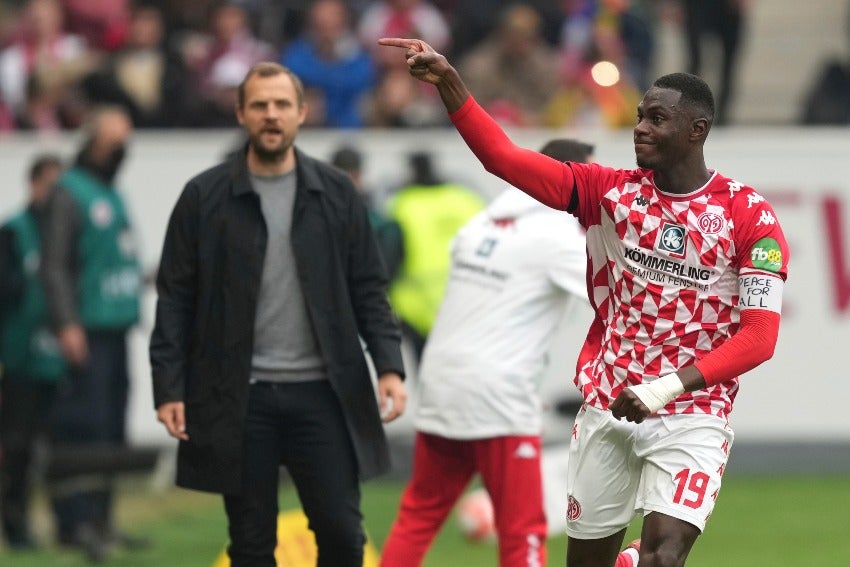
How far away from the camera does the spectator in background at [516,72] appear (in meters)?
14.7

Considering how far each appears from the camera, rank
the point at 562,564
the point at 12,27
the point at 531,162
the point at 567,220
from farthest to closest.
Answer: the point at 12,27
the point at 562,564
the point at 567,220
the point at 531,162

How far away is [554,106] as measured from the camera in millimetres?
14609

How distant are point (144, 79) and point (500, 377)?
7.78 meters

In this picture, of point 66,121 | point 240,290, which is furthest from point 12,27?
point 240,290

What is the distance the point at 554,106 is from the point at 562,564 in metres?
5.68

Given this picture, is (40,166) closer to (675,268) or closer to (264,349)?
(264,349)

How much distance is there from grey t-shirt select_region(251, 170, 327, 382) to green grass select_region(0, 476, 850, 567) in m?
3.15

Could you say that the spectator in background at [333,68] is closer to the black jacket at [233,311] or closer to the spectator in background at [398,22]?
the spectator in background at [398,22]

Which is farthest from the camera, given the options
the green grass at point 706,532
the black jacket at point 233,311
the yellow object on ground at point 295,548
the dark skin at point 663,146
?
the green grass at point 706,532

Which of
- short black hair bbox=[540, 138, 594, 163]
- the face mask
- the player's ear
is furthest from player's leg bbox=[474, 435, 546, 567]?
the face mask

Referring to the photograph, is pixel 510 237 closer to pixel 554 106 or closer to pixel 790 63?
pixel 554 106

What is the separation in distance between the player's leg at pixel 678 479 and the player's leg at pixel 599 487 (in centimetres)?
14

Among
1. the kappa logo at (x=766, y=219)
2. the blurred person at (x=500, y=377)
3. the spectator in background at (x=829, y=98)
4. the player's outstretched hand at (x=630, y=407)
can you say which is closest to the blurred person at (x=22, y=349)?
the blurred person at (x=500, y=377)

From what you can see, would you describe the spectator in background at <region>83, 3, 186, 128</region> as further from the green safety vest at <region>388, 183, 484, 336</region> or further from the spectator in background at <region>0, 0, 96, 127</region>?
the green safety vest at <region>388, 183, 484, 336</region>
